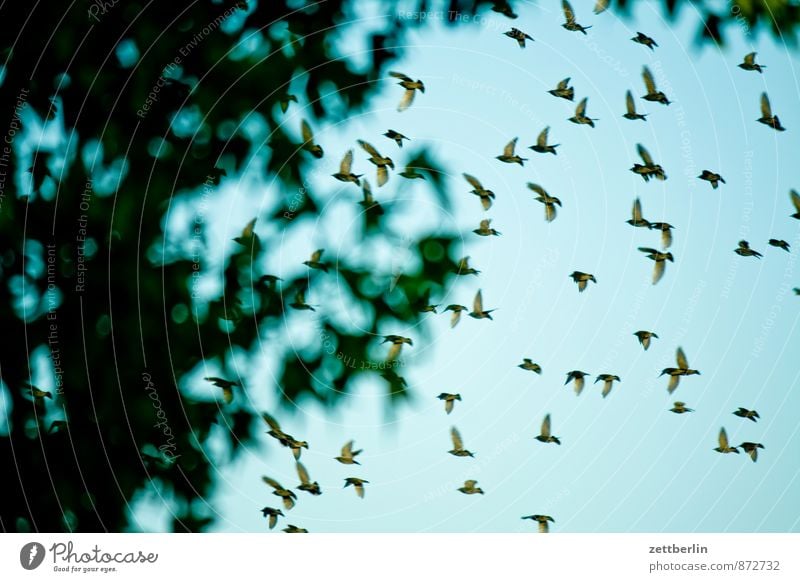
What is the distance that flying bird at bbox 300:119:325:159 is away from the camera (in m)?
2.02

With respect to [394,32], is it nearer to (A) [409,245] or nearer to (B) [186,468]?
(A) [409,245]

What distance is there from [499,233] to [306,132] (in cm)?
57

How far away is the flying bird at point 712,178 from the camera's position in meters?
2.40

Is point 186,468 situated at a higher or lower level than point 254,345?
lower

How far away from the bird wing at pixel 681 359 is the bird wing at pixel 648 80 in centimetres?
69

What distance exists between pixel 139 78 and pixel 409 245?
699 millimetres

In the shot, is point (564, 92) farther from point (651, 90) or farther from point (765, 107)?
point (765, 107)

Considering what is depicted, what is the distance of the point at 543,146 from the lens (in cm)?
234

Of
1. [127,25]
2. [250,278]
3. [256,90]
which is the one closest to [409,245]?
[250,278]

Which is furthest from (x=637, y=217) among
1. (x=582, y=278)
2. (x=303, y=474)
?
(x=303, y=474)

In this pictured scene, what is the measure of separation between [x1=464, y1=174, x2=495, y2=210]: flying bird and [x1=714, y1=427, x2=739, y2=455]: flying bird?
2.82ft

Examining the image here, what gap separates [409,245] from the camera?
2.04 meters
